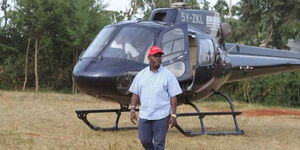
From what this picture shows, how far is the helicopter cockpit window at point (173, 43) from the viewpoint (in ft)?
32.2

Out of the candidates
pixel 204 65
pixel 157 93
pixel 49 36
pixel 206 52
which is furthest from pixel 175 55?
pixel 49 36

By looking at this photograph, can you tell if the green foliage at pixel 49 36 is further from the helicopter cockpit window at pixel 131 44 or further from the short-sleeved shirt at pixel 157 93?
the short-sleeved shirt at pixel 157 93

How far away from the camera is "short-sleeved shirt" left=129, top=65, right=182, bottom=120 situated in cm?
649

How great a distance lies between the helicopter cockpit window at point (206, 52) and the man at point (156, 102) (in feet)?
12.4

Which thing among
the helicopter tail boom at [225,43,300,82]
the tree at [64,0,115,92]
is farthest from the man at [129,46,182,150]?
the tree at [64,0,115,92]

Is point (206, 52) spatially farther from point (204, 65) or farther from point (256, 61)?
point (256, 61)

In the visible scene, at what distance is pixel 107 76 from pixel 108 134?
1.71 metres

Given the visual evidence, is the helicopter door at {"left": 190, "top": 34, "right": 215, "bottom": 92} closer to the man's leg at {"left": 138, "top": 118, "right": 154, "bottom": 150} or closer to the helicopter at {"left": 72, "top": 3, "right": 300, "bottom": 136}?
the helicopter at {"left": 72, "top": 3, "right": 300, "bottom": 136}

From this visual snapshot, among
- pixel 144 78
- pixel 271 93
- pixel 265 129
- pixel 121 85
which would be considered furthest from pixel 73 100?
pixel 144 78

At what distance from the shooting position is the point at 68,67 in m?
27.7

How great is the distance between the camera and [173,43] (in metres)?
9.95

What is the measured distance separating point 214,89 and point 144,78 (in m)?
4.72

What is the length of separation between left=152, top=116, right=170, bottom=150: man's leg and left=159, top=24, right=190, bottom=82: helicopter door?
329cm

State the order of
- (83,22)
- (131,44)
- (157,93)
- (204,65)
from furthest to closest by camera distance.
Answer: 1. (83,22)
2. (204,65)
3. (131,44)
4. (157,93)
